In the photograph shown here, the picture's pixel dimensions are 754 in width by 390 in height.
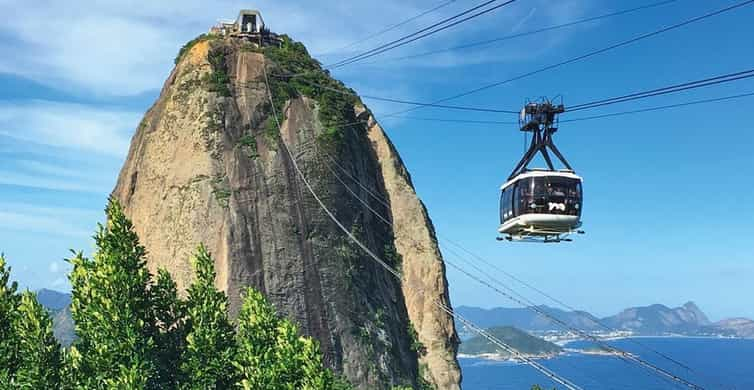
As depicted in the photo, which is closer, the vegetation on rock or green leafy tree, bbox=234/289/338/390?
green leafy tree, bbox=234/289/338/390

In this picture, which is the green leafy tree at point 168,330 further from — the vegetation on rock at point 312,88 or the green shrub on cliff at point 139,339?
the vegetation on rock at point 312,88

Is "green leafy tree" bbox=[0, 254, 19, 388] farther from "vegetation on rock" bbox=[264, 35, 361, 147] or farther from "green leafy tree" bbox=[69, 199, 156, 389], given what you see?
"vegetation on rock" bbox=[264, 35, 361, 147]

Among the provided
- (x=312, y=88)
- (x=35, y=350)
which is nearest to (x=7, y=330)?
(x=35, y=350)

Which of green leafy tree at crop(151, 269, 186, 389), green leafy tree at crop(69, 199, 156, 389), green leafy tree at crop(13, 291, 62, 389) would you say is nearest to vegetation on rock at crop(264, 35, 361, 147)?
green leafy tree at crop(151, 269, 186, 389)

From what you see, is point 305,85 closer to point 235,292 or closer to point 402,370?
point 235,292

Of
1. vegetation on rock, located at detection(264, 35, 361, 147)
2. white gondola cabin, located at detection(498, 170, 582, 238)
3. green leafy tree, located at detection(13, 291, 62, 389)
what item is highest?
vegetation on rock, located at detection(264, 35, 361, 147)

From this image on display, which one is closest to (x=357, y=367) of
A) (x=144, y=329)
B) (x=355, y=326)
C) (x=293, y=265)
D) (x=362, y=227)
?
(x=355, y=326)
